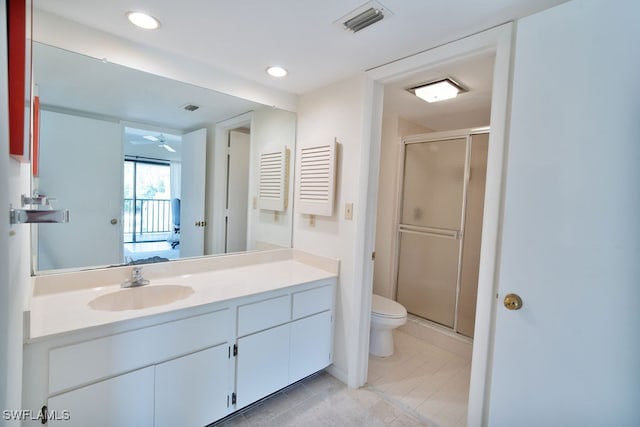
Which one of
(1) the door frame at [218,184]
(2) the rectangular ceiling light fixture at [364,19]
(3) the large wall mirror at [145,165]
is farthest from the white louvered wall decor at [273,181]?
(2) the rectangular ceiling light fixture at [364,19]

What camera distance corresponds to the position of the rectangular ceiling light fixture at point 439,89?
80.4 inches

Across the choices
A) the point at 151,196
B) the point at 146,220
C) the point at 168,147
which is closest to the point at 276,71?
the point at 168,147

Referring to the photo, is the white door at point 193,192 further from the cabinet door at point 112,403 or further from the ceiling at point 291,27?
the cabinet door at point 112,403

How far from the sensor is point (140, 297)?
5.28ft

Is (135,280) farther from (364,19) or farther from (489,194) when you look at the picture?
(489,194)

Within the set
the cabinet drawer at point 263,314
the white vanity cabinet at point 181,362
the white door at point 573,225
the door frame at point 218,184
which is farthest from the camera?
the door frame at point 218,184

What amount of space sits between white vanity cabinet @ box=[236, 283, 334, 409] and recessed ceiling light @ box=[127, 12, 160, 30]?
5.01 ft

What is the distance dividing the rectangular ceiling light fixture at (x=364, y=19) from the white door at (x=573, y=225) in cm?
62

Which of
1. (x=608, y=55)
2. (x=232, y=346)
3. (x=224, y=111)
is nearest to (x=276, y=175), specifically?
(x=224, y=111)

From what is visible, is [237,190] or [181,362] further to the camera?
[237,190]

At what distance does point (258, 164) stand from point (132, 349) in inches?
59.7

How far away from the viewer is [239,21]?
138 cm

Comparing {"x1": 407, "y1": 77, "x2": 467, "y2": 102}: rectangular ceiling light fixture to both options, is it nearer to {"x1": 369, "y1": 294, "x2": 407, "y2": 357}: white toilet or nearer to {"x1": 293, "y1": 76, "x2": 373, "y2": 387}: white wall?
{"x1": 293, "y1": 76, "x2": 373, "y2": 387}: white wall

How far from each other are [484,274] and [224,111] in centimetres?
199
